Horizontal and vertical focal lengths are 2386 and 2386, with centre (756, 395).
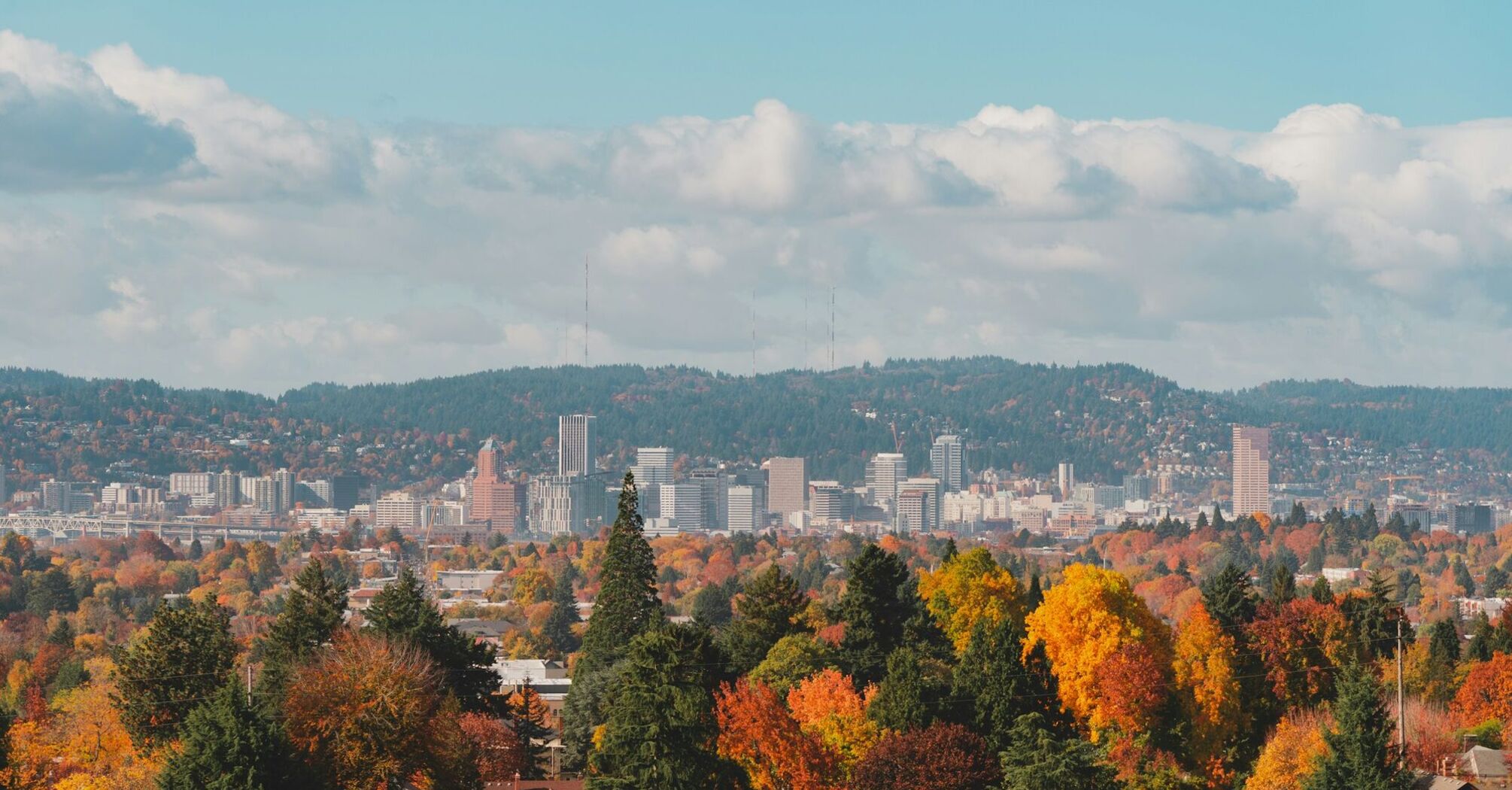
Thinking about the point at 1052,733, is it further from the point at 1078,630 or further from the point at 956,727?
the point at 1078,630

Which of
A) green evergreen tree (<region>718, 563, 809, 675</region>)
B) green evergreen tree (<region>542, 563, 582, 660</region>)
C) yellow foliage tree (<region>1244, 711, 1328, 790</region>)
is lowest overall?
green evergreen tree (<region>542, 563, 582, 660</region>)

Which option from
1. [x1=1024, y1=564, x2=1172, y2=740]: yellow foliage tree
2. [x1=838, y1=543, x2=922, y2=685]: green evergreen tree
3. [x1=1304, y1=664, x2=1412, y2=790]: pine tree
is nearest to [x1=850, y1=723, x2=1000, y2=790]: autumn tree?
[x1=1024, y1=564, x2=1172, y2=740]: yellow foliage tree

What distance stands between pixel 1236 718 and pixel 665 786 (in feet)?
59.3

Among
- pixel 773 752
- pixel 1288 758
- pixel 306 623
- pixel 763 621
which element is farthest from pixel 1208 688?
pixel 306 623

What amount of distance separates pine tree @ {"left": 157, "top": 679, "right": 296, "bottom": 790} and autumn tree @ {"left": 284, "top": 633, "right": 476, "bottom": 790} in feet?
9.75

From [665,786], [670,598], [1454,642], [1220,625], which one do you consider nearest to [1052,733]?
[665,786]

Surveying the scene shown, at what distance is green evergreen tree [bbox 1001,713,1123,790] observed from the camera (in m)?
49.5

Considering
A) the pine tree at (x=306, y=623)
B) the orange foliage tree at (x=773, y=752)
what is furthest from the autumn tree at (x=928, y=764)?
the pine tree at (x=306, y=623)

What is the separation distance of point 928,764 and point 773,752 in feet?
12.6

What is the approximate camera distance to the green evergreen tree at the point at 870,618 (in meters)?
62.1

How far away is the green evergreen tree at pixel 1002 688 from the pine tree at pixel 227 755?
1607 cm

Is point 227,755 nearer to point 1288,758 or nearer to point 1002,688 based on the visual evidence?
point 1002,688

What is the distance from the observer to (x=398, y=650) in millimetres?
60375

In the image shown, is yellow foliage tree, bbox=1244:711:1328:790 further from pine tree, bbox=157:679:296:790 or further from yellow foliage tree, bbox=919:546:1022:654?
pine tree, bbox=157:679:296:790
